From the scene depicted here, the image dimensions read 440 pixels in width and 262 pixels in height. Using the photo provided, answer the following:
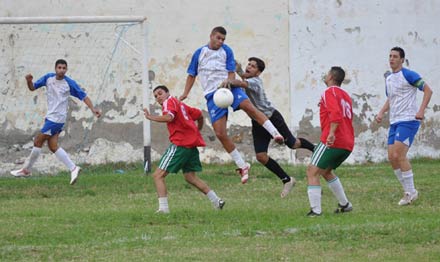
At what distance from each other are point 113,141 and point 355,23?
5304mm

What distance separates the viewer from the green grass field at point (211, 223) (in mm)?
9398

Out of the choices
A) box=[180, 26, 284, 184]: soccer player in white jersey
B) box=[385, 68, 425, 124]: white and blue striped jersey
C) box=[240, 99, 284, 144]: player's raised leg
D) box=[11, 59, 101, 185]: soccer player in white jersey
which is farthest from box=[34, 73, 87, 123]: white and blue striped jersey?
box=[385, 68, 425, 124]: white and blue striped jersey

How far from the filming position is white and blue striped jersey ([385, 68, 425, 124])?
13555 mm

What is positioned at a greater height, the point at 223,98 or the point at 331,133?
the point at 223,98

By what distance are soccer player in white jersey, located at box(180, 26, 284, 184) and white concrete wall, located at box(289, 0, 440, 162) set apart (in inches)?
234

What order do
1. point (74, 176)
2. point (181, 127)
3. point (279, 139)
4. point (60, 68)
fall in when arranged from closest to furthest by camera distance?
1. point (181, 127)
2. point (279, 139)
3. point (74, 176)
4. point (60, 68)

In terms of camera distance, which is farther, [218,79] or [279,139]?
[218,79]

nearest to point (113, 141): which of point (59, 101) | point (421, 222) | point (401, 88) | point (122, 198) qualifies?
point (59, 101)

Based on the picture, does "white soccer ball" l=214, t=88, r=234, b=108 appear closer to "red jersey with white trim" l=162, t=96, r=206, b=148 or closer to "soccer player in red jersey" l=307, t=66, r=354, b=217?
"red jersey with white trim" l=162, t=96, r=206, b=148

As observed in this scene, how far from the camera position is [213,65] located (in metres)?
14.6

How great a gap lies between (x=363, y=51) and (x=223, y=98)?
755 cm

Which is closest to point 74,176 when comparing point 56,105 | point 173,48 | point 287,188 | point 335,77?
point 56,105

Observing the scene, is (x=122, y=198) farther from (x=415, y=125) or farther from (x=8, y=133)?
(x=8, y=133)

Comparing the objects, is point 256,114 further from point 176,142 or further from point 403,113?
point 176,142
